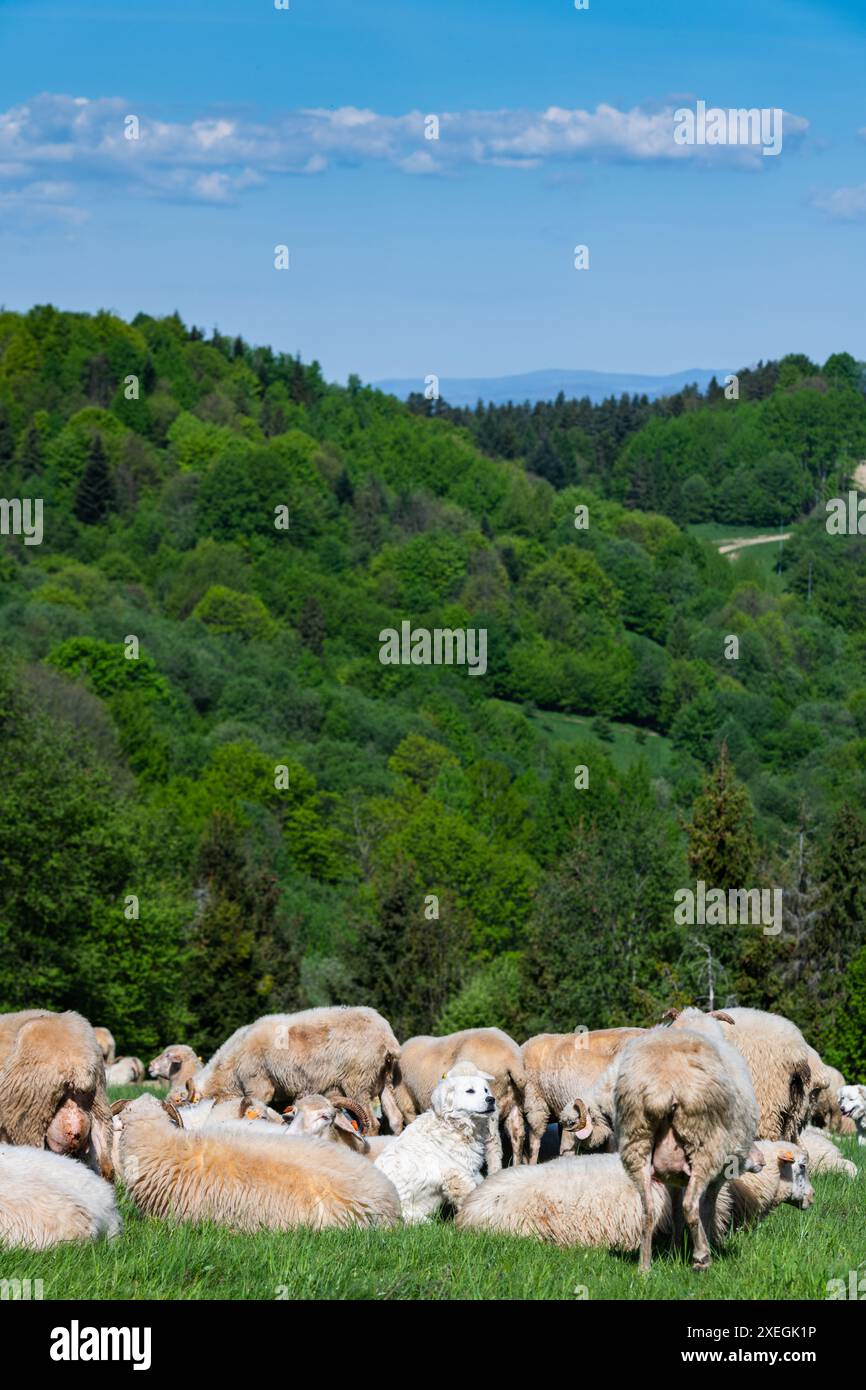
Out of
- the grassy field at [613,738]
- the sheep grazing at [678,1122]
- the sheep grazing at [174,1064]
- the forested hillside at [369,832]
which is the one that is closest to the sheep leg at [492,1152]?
the sheep grazing at [678,1122]

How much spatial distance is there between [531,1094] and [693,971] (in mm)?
35441

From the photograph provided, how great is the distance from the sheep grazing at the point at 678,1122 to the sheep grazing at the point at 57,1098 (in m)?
4.36

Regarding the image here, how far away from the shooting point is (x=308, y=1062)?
829 inches

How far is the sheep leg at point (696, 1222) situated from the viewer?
1135 cm

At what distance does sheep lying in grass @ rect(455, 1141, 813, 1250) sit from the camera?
503 inches

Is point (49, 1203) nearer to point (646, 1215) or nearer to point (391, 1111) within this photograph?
point (646, 1215)

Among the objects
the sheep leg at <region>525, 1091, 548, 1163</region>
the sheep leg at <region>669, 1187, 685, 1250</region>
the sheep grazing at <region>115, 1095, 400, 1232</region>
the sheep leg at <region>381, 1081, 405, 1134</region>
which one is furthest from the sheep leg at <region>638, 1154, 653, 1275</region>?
the sheep leg at <region>381, 1081, 405, 1134</region>

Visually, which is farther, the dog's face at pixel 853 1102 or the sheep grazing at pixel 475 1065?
the dog's face at pixel 853 1102

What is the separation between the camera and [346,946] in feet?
227

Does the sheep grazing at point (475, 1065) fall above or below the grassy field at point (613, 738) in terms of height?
below

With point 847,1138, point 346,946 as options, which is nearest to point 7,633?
point 346,946

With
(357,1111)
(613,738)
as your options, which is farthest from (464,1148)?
(613,738)

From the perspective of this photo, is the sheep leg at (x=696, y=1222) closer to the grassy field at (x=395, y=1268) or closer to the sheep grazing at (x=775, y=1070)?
the grassy field at (x=395, y=1268)
